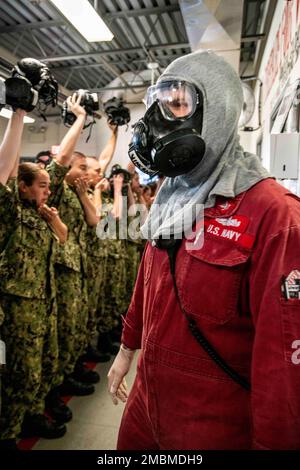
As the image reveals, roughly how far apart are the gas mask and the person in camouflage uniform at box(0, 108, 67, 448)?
1.04 m

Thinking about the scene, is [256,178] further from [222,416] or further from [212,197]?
[222,416]

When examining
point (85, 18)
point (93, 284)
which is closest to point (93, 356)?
point (93, 284)

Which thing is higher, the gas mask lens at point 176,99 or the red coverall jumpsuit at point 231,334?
the gas mask lens at point 176,99

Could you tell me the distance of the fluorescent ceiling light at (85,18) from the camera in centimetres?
309

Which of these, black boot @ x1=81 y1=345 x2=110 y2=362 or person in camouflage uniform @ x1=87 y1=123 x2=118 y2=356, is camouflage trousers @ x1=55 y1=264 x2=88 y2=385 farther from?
black boot @ x1=81 y1=345 x2=110 y2=362

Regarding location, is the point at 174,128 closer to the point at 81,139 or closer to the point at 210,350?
the point at 210,350

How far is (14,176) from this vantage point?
75.4 inches

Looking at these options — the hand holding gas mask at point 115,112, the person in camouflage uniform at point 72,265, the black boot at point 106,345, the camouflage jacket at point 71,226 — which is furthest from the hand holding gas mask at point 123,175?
the black boot at point 106,345

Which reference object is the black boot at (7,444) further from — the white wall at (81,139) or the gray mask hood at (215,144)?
the white wall at (81,139)

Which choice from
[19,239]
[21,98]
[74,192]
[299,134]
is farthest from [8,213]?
[299,134]

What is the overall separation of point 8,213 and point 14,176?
0.68 ft

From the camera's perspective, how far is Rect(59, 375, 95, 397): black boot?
272 cm

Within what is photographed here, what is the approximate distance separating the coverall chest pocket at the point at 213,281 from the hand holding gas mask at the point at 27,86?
3.80ft

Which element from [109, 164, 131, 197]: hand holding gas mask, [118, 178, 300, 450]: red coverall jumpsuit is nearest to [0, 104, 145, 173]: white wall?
[109, 164, 131, 197]: hand holding gas mask
